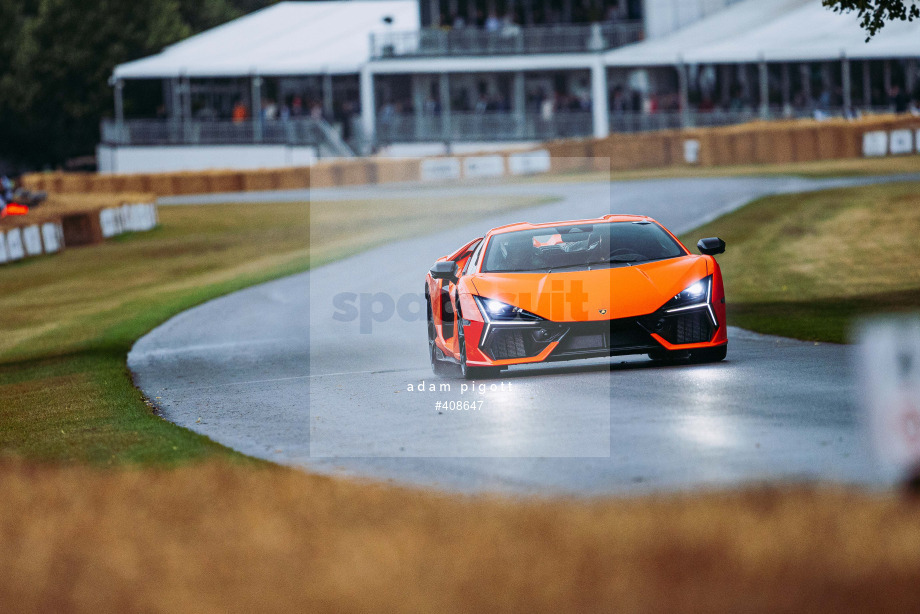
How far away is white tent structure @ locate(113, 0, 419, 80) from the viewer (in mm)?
54875

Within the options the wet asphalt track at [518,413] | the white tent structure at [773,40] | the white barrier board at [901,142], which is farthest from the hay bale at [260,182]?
the wet asphalt track at [518,413]

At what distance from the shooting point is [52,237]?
102ft

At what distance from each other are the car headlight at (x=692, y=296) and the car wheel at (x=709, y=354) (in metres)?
0.45

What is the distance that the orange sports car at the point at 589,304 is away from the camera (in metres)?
9.93

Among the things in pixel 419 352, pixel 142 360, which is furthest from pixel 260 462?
pixel 142 360

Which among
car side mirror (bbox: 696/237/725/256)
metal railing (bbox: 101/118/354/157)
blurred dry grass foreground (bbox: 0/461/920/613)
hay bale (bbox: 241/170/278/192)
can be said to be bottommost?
hay bale (bbox: 241/170/278/192)

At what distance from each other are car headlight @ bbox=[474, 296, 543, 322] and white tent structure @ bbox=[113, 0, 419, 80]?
4534cm

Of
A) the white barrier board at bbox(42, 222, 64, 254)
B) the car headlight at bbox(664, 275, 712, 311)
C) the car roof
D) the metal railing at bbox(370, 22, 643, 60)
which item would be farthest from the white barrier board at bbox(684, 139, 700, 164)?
the car headlight at bbox(664, 275, 712, 311)

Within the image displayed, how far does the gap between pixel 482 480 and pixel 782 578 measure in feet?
7.14

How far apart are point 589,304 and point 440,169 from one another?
3688cm

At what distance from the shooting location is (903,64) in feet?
163

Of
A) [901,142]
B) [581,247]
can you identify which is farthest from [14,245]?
[901,142]

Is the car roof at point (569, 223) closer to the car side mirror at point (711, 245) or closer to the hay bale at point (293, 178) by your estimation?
the car side mirror at point (711, 245)

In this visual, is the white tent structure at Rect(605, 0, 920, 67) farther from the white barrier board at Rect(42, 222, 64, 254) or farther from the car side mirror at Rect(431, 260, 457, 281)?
the car side mirror at Rect(431, 260, 457, 281)
